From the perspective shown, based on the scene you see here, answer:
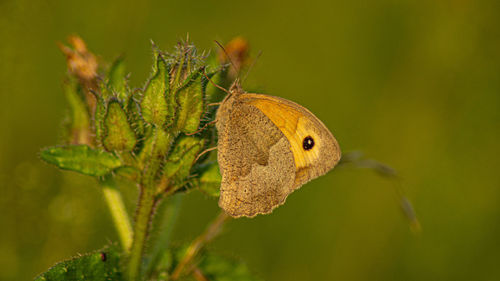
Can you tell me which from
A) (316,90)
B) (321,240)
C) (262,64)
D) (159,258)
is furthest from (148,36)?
(159,258)

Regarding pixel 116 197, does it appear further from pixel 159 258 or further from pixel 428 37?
pixel 428 37

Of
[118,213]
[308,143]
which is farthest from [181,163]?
[308,143]

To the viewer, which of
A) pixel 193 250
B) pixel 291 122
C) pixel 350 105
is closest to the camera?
pixel 193 250

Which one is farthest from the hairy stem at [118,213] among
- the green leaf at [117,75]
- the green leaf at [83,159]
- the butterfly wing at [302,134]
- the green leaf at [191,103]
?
the butterfly wing at [302,134]

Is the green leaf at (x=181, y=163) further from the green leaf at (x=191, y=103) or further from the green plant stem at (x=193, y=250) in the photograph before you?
the green plant stem at (x=193, y=250)

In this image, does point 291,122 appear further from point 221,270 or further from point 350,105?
point 350,105
